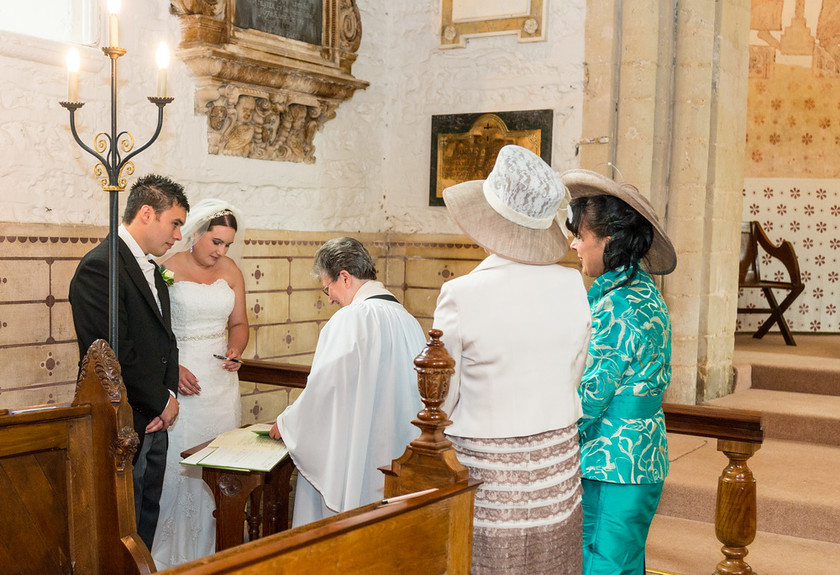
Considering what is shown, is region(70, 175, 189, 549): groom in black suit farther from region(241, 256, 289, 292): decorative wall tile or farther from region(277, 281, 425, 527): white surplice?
region(241, 256, 289, 292): decorative wall tile

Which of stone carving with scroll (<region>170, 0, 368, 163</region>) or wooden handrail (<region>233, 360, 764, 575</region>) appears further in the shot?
stone carving with scroll (<region>170, 0, 368, 163</region>)

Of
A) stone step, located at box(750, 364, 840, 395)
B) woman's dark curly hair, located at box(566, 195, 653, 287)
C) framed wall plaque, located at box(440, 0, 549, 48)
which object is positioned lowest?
stone step, located at box(750, 364, 840, 395)

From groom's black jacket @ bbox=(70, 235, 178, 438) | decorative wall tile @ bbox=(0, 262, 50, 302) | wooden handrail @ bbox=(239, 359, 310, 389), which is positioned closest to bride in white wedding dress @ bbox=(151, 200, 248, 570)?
wooden handrail @ bbox=(239, 359, 310, 389)

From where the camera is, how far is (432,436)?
220 cm

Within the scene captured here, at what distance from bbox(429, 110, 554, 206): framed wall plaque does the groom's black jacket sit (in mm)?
2751

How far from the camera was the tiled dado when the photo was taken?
4.14 meters

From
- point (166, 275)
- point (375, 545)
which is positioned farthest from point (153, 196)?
point (375, 545)

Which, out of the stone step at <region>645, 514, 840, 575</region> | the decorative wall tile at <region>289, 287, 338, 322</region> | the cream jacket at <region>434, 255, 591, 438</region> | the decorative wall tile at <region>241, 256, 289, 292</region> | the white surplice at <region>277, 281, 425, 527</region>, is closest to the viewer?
the cream jacket at <region>434, 255, 591, 438</region>

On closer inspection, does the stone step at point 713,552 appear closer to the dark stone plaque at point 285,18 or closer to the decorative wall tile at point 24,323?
the decorative wall tile at point 24,323

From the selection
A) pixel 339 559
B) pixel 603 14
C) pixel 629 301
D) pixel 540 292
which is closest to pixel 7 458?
pixel 339 559

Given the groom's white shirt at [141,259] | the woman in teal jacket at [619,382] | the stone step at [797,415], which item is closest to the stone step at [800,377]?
the stone step at [797,415]

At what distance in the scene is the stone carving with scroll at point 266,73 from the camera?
5043mm

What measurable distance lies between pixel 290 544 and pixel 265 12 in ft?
14.0

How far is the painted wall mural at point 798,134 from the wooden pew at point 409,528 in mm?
7315
